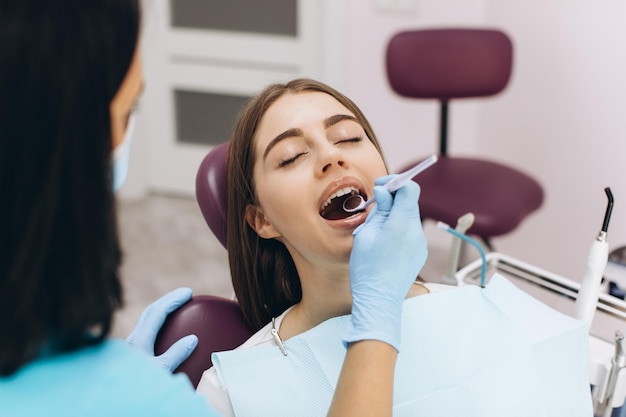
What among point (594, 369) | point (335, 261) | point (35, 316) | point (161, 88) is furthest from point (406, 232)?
point (161, 88)

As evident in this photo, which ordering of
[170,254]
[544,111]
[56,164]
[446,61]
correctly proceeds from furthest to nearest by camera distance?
1. [170,254]
2. [544,111]
3. [446,61]
4. [56,164]

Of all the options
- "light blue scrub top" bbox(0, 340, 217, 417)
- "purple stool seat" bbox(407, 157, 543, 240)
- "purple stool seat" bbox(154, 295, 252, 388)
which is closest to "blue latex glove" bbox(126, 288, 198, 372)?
"purple stool seat" bbox(154, 295, 252, 388)

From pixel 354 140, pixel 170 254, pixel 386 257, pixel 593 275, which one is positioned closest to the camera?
pixel 386 257

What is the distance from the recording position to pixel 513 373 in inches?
47.1

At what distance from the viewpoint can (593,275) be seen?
1240mm

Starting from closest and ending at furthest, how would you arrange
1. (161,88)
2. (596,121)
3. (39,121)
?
(39,121)
(596,121)
(161,88)

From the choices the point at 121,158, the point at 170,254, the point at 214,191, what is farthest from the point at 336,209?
the point at 170,254

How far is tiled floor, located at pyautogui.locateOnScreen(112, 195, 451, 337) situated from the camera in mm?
2896

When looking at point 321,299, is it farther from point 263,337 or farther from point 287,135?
point 287,135

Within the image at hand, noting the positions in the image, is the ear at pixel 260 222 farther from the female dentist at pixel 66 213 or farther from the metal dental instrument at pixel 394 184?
the female dentist at pixel 66 213

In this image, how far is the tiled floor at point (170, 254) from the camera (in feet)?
9.50

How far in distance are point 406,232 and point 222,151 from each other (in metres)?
0.48

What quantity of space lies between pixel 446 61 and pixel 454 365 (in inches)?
60.7

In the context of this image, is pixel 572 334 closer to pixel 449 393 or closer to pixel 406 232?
pixel 449 393
